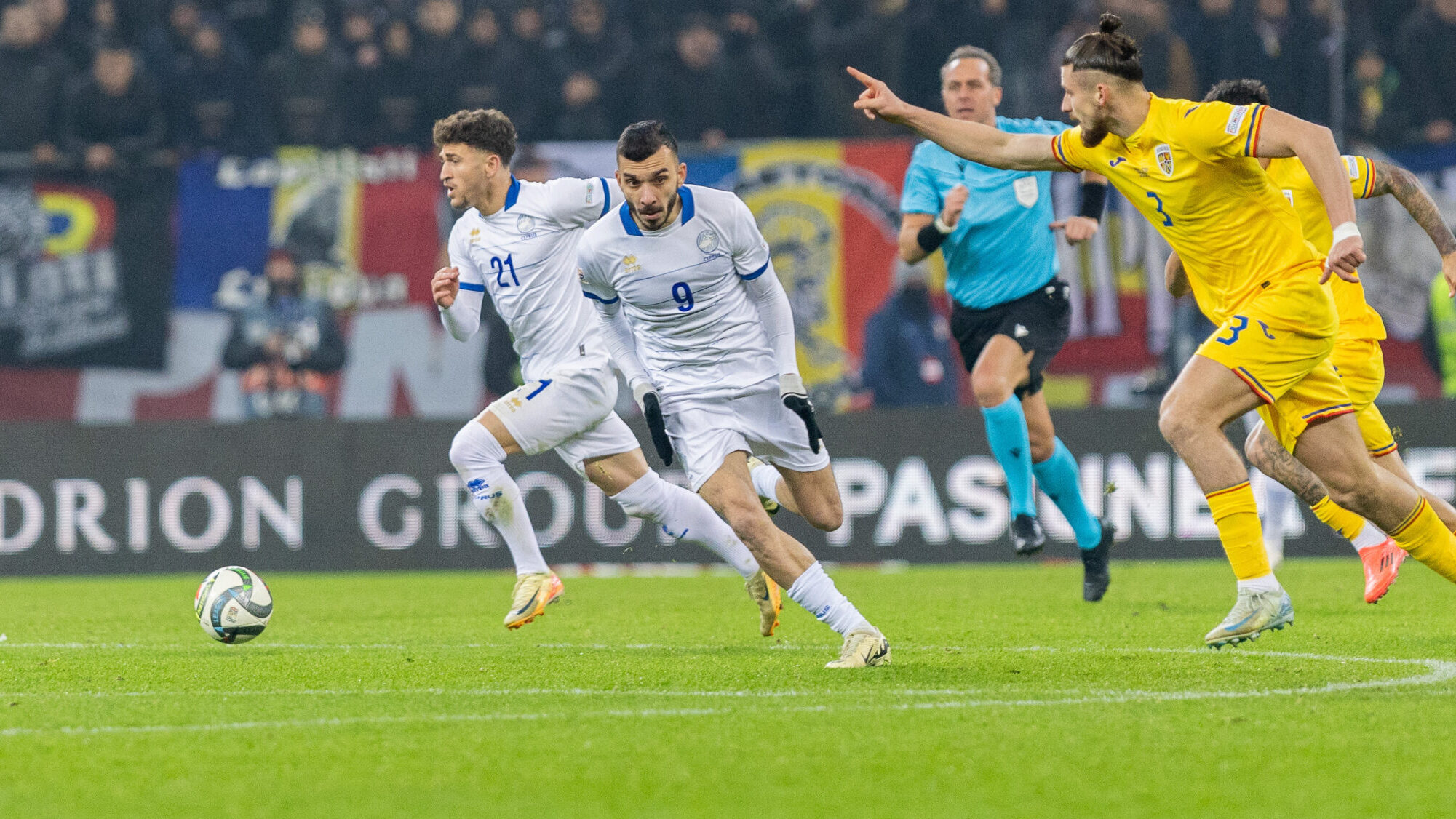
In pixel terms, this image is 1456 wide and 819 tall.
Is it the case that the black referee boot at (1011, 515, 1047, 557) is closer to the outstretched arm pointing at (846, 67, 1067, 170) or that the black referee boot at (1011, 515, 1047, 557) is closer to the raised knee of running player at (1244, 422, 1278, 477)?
the raised knee of running player at (1244, 422, 1278, 477)

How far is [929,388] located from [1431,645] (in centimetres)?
684

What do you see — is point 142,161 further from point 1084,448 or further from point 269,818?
point 269,818

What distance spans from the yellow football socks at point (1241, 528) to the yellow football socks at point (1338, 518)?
1.64 metres

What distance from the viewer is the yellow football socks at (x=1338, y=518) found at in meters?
7.43

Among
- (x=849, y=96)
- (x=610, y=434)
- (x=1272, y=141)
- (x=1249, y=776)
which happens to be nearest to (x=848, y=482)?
(x=849, y=96)

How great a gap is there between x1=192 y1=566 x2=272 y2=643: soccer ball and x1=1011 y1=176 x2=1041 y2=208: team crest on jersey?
4.03 meters

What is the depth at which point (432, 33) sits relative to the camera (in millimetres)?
14609

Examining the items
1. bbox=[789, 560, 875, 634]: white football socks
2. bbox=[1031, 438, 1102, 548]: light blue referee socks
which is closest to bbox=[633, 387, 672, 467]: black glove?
bbox=[789, 560, 875, 634]: white football socks

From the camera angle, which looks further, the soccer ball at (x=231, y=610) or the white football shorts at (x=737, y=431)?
the soccer ball at (x=231, y=610)

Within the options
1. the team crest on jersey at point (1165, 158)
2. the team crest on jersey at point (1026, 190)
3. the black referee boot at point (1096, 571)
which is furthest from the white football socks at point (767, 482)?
the team crest on jersey at point (1165, 158)

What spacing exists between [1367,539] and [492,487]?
3.83 meters

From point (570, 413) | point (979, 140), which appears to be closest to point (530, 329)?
point (570, 413)

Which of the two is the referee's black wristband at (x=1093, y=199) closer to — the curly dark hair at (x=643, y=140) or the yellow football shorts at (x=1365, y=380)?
the yellow football shorts at (x=1365, y=380)

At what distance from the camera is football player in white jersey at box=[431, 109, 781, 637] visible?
7605 millimetres
